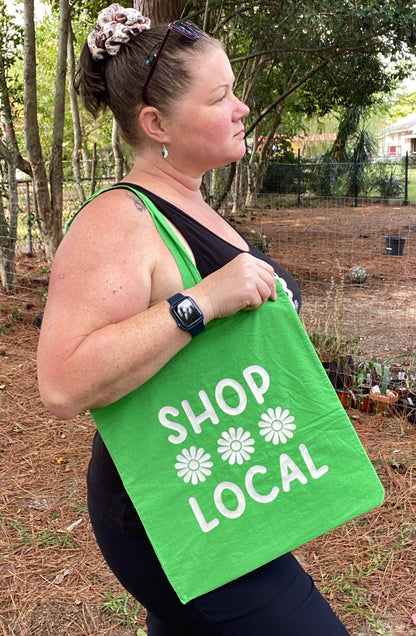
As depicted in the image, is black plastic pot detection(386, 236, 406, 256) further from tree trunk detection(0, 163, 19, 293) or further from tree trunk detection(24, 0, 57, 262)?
tree trunk detection(0, 163, 19, 293)

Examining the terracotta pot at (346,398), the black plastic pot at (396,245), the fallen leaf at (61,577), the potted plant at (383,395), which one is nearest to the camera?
the fallen leaf at (61,577)

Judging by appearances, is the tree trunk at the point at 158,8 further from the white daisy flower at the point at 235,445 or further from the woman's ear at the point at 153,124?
the white daisy flower at the point at 235,445

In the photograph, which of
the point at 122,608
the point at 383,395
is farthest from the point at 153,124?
the point at 383,395

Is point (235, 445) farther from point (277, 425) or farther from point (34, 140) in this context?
point (34, 140)

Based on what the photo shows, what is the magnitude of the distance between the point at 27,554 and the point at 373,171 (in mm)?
22692

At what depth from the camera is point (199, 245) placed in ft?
3.85

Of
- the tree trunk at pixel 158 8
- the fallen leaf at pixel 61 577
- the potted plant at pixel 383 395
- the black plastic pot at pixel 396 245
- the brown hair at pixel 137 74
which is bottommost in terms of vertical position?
the fallen leaf at pixel 61 577

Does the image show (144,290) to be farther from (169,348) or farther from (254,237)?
(254,237)

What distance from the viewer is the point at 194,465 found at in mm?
1134

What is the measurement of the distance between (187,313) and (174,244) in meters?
0.14

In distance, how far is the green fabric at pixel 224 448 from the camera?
1125mm

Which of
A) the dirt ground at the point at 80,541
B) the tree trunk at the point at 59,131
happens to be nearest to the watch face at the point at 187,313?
the dirt ground at the point at 80,541

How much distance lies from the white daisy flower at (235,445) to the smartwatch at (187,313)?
0.21 m

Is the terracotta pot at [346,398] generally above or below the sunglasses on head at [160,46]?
below
